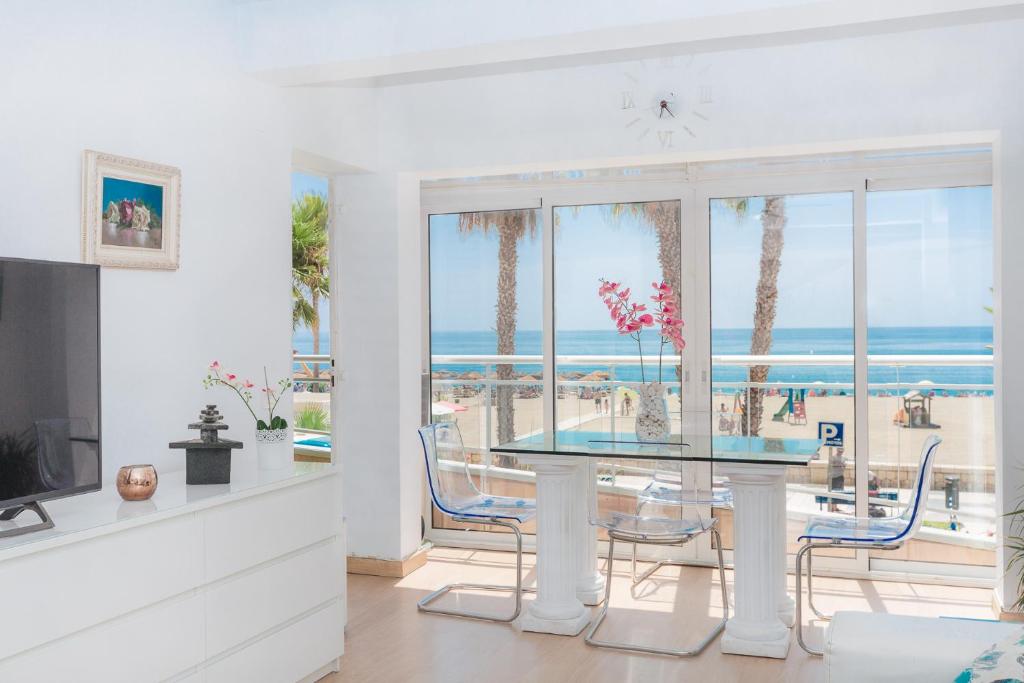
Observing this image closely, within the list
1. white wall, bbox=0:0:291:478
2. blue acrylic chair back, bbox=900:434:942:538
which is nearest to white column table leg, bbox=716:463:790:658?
blue acrylic chair back, bbox=900:434:942:538

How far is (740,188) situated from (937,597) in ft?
7.63

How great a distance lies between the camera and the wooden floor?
142 inches

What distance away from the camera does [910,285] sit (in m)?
4.80

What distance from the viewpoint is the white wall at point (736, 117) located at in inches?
163

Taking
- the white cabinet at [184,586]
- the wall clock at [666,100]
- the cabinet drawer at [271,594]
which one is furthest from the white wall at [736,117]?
the white cabinet at [184,586]

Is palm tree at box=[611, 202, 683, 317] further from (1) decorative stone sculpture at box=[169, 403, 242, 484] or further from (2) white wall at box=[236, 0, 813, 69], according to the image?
(1) decorative stone sculpture at box=[169, 403, 242, 484]

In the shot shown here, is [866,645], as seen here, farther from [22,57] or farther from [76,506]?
[22,57]

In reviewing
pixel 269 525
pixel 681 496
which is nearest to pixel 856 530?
pixel 681 496

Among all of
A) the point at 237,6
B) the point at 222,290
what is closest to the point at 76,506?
the point at 222,290

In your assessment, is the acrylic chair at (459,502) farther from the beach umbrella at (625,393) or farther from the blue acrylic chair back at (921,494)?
the blue acrylic chair back at (921,494)

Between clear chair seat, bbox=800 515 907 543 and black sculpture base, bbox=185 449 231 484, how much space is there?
91.5 inches

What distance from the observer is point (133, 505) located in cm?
280

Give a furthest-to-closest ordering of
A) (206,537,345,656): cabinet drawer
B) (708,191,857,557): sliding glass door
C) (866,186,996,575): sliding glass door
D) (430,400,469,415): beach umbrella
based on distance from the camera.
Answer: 1. (430,400,469,415): beach umbrella
2. (708,191,857,557): sliding glass door
3. (866,186,996,575): sliding glass door
4. (206,537,345,656): cabinet drawer

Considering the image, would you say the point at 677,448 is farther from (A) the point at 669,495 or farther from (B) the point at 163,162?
(B) the point at 163,162
